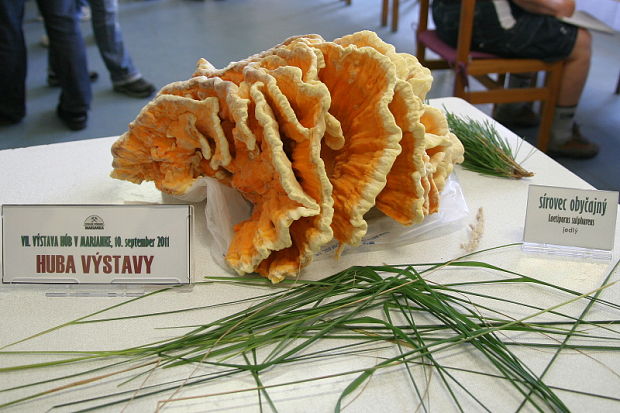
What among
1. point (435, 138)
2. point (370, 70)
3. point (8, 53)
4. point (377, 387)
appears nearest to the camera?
point (377, 387)

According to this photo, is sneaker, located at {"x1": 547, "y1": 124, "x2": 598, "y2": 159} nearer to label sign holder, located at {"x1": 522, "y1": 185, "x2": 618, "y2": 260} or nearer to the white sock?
the white sock

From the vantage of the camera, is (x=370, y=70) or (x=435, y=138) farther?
(x=435, y=138)

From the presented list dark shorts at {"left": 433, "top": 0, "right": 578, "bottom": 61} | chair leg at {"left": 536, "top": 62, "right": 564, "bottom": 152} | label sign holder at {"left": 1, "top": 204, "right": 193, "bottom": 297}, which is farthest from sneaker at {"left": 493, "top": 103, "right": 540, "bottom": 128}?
label sign holder at {"left": 1, "top": 204, "right": 193, "bottom": 297}

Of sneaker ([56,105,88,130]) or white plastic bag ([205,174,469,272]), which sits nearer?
white plastic bag ([205,174,469,272])

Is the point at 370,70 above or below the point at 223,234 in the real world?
above

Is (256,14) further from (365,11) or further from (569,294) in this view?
(569,294)

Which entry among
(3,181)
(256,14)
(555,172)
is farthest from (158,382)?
(256,14)
